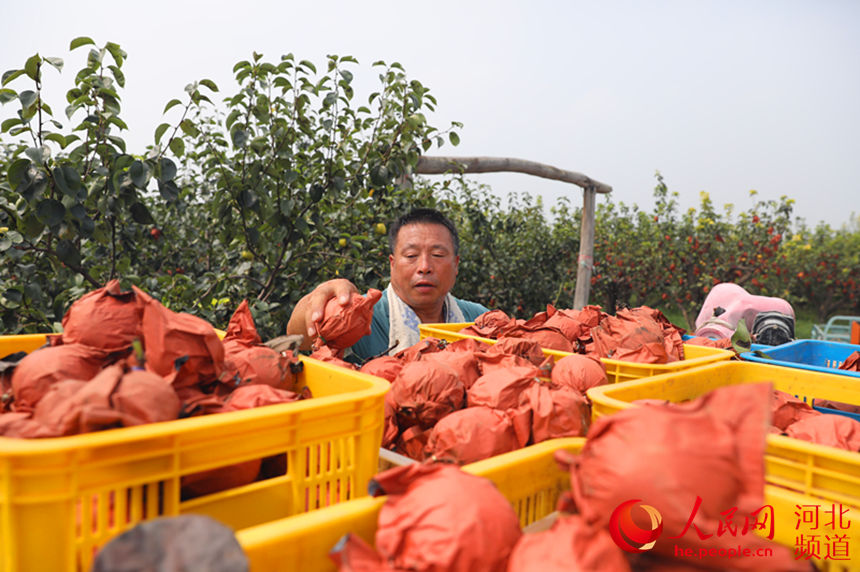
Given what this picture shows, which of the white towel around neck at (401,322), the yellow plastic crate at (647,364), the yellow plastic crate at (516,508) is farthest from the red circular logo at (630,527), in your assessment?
the white towel around neck at (401,322)

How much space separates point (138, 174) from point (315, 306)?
40.3 inches

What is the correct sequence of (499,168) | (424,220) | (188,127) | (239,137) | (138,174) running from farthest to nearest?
(499,168)
(424,220)
(239,137)
(188,127)
(138,174)

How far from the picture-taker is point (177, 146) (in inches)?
95.0

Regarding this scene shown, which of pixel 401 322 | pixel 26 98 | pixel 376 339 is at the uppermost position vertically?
pixel 26 98

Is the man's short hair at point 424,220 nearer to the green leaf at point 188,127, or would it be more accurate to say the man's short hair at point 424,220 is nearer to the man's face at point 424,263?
the man's face at point 424,263

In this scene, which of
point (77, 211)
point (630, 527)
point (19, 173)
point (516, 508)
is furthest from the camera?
point (77, 211)

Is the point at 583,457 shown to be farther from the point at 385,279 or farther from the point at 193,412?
the point at 385,279

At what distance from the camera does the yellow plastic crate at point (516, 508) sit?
28.4 inches

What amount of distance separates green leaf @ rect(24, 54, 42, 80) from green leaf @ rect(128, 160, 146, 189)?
443 mm

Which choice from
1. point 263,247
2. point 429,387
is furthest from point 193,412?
point 263,247

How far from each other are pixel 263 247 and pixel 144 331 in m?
2.03

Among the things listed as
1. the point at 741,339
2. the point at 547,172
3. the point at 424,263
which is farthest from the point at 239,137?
the point at 547,172

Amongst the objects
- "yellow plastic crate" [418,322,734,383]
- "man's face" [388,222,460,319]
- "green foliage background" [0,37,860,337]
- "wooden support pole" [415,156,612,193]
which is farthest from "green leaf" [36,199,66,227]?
"wooden support pole" [415,156,612,193]

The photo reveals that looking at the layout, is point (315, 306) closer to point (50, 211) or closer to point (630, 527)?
point (50, 211)
